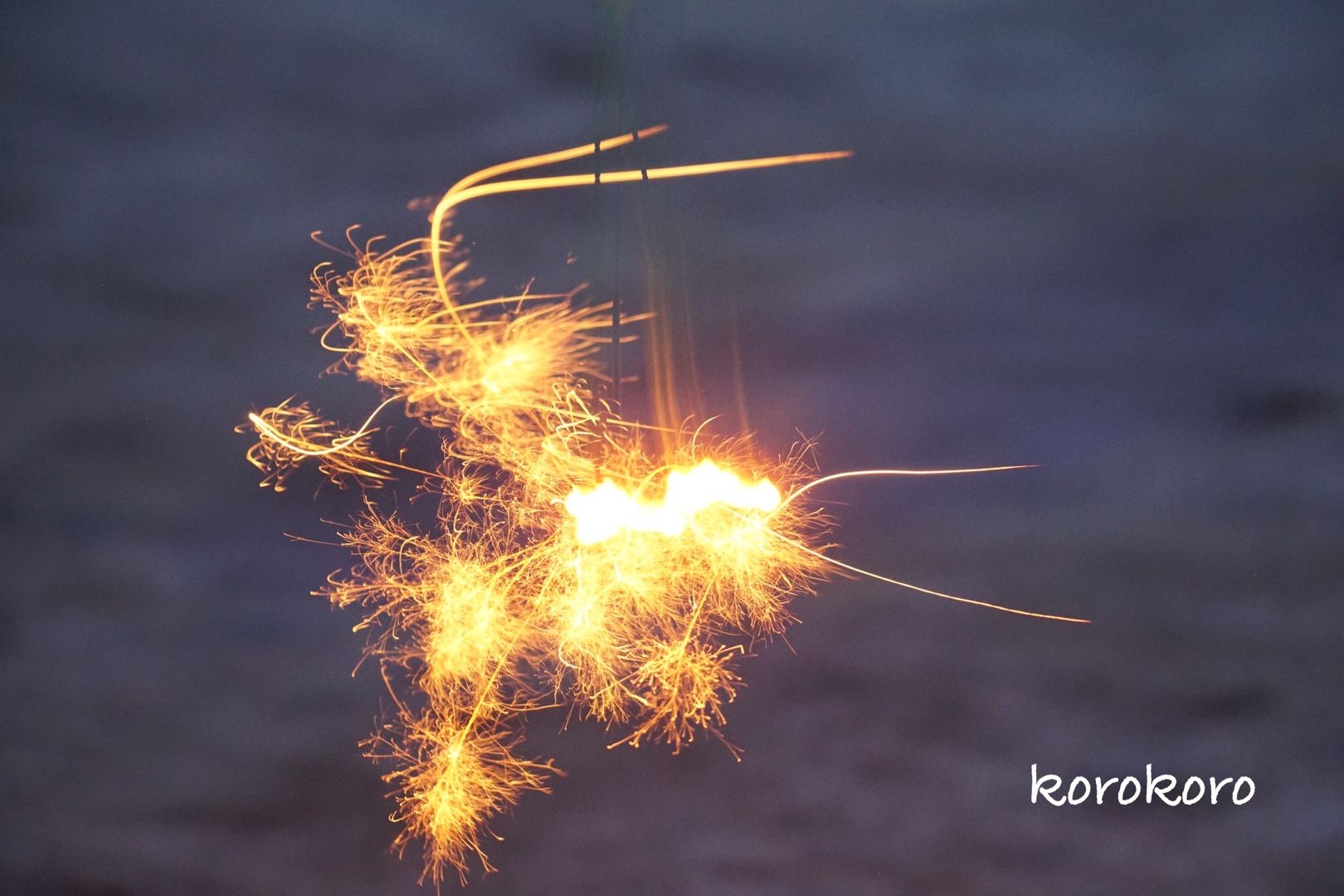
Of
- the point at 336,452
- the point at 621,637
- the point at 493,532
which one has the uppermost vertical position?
the point at 336,452

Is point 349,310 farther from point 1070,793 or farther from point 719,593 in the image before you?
point 1070,793

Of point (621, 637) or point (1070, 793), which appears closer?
point (621, 637)

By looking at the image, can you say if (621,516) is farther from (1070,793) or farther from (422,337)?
(1070,793)

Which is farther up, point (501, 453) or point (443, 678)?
point (501, 453)

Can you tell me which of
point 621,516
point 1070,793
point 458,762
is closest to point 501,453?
point 621,516

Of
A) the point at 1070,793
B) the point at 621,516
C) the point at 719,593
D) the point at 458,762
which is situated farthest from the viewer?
the point at 1070,793

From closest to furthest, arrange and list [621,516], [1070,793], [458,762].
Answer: [621,516]
[458,762]
[1070,793]

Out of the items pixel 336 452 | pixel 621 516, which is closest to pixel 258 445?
pixel 336 452
